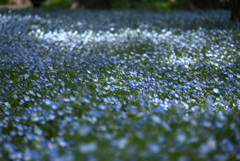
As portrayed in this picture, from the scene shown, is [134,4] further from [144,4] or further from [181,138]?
[181,138]

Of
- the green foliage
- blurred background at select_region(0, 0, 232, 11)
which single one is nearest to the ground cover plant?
blurred background at select_region(0, 0, 232, 11)

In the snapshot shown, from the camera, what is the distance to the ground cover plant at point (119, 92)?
6.62 feet

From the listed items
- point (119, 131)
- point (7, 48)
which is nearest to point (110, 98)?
point (119, 131)

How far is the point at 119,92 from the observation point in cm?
398

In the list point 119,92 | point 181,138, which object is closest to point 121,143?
point 181,138

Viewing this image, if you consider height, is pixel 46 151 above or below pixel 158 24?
above

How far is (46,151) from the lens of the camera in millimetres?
2180

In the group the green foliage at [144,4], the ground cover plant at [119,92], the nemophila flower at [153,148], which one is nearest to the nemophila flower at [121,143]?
the ground cover plant at [119,92]

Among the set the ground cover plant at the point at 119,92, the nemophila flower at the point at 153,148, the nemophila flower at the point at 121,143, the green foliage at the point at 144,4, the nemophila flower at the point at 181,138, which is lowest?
the green foliage at the point at 144,4

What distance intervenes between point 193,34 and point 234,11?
2.46 m

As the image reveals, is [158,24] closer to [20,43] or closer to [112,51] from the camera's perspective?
[112,51]

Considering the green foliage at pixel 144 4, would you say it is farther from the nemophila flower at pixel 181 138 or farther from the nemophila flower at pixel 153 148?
the nemophila flower at pixel 153 148

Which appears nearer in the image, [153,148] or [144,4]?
[153,148]

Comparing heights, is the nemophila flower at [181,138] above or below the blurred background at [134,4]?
above
